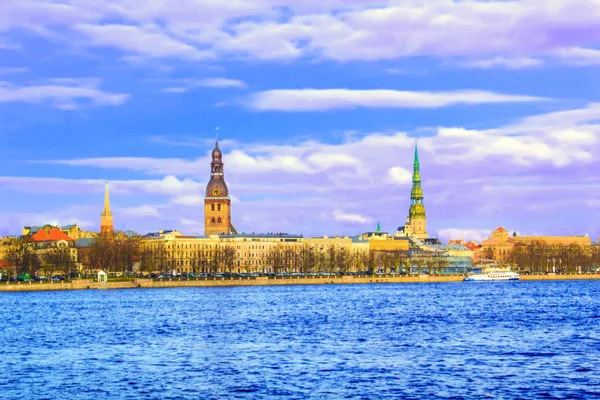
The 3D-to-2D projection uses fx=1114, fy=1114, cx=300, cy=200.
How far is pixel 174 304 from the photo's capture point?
280 feet

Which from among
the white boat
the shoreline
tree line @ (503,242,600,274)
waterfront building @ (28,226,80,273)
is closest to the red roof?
waterfront building @ (28,226,80,273)

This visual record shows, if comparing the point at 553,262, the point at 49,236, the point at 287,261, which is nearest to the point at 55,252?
the point at 287,261

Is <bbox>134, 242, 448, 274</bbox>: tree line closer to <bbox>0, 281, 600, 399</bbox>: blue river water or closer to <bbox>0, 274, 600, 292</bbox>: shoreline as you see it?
<bbox>0, 274, 600, 292</bbox>: shoreline

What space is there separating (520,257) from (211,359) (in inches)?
6368

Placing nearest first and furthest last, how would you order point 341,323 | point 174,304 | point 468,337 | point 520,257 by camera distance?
point 468,337 < point 341,323 < point 174,304 < point 520,257

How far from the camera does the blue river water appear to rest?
34250 mm

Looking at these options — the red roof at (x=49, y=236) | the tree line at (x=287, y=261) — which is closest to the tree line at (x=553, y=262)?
the tree line at (x=287, y=261)

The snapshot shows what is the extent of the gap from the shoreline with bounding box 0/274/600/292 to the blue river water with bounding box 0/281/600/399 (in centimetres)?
4182

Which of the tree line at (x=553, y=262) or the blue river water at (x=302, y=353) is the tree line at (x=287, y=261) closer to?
the tree line at (x=553, y=262)

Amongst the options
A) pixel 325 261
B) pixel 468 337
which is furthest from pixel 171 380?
pixel 325 261

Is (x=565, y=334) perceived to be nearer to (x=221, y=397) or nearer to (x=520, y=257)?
(x=221, y=397)

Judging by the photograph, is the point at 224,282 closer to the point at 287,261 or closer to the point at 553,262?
the point at 287,261

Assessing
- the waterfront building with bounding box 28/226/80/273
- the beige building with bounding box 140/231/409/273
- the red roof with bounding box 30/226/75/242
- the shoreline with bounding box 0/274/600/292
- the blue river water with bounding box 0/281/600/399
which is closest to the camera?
the blue river water with bounding box 0/281/600/399

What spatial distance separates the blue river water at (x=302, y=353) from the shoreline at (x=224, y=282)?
41.8 meters
